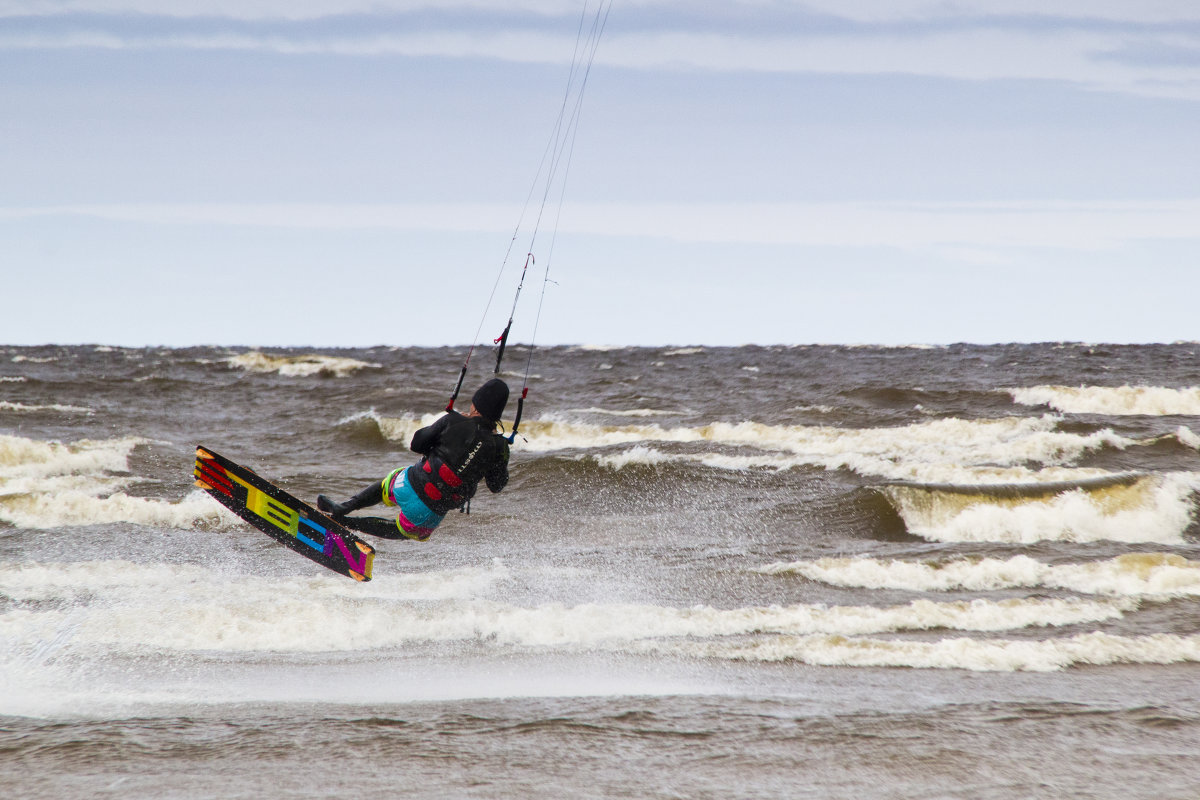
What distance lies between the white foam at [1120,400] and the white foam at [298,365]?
25.7 metres

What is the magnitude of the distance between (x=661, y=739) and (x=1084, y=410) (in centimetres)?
2175

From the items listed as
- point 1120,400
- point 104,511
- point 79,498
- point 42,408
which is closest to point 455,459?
point 104,511

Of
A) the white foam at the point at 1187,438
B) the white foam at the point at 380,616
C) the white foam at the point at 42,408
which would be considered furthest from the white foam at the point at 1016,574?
the white foam at the point at 42,408

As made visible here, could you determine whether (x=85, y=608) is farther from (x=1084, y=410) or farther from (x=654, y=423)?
(x=1084, y=410)

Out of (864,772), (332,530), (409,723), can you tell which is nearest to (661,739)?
(864,772)

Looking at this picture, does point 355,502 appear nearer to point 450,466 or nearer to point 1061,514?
point 450,466

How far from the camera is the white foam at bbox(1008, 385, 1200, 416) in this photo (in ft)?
76.3

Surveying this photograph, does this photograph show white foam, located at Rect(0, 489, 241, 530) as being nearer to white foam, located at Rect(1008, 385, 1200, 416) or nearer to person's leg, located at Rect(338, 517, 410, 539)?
person's leg, located at Rect(338, 517, 410, 539)

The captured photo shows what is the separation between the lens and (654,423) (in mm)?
22406

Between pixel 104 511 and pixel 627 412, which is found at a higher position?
pixel 627 412

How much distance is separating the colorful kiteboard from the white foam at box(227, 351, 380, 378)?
29939 millimetres

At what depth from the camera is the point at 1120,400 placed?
23.9 metres

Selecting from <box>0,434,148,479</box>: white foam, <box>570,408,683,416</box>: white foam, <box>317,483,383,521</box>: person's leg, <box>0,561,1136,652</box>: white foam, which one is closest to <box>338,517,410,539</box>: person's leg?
<box>317,483,383,521</box>: person's leg

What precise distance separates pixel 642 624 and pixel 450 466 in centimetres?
211
